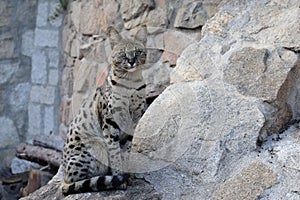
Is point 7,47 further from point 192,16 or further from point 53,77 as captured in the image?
point 192,16

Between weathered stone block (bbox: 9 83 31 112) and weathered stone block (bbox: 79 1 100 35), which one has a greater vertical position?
weathered stone block (bbox: 79 1 100 35)

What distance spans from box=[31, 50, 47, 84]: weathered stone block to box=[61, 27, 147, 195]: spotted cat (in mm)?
2339

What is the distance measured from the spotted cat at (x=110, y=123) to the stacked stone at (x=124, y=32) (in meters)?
0.42

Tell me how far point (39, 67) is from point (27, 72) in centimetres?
16

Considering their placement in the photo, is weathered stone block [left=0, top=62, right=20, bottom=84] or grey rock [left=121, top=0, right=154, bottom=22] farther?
weathered stone block [left=0, top=62, right=20, bottom=84]

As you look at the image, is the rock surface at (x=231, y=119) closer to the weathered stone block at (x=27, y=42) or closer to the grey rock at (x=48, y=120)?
the grey rock at (x=48, y=120)

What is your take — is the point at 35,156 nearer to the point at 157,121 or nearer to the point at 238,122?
the point at 157,121

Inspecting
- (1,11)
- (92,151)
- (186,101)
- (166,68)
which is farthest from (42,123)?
(186,101)

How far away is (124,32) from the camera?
3381mm

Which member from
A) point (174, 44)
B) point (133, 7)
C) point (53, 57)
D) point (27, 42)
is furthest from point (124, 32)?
point (27, 42)

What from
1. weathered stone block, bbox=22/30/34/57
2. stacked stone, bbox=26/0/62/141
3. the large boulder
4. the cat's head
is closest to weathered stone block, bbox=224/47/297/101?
the large boulder

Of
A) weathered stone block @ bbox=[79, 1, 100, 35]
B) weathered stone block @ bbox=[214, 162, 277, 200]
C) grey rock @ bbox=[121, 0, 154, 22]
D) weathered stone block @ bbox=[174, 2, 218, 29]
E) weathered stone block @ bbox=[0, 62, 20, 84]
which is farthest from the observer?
weathered stone block @ bbox=[0, 62, 20, 84]

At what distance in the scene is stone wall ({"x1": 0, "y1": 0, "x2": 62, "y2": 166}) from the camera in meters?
4.82

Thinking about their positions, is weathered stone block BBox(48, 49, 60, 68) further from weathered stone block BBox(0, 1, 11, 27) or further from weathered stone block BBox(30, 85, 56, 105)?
weathered stone block BBox(0, 1, 11, 27)
